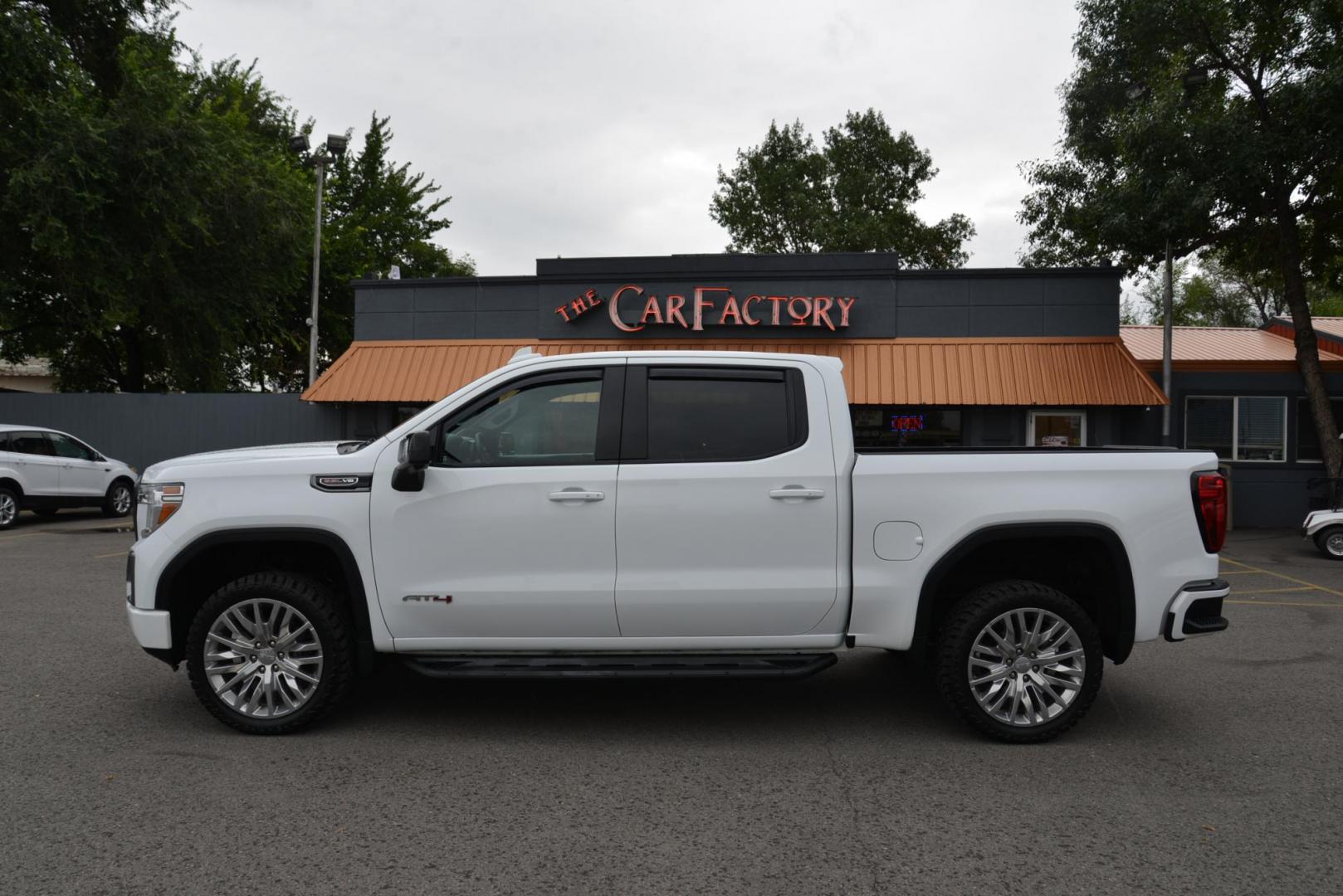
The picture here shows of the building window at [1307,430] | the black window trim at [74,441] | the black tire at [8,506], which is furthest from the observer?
the building window at [1307,430]

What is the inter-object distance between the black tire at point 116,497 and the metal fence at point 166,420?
236cm

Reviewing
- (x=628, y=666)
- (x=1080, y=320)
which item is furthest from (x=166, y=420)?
(x=628, y=666)

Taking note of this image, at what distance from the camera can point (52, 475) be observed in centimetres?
1593

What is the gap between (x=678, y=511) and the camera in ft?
15.9

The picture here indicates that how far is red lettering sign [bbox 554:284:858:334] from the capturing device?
57.2ft

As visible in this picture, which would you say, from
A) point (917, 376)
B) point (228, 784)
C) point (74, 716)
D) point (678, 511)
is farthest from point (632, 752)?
point (917, 376)

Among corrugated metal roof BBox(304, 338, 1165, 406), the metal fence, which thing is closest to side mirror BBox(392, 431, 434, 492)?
corrugated metal roof BBox(304, 338, 1165, 406)

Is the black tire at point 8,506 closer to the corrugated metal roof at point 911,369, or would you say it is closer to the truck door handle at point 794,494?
the corrugated metal roof at point 911,369

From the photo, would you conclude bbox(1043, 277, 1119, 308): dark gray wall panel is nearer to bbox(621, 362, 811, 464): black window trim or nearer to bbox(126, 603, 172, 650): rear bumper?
bbox(621, 362, 811, 464): black window trim

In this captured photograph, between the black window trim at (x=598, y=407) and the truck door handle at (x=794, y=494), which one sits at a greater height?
the black window trim at (x=598, y=407)

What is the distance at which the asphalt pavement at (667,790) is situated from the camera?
136 inches

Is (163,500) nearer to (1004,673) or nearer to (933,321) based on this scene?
(1004,673)

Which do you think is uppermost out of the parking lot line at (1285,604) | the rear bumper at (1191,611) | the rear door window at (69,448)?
the rear door window at (69,448)

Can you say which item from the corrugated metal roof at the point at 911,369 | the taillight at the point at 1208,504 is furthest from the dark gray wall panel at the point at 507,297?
the taillight at the point at 1208,504
